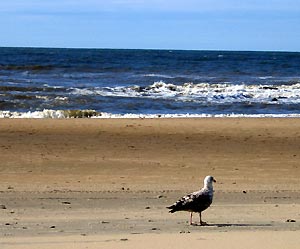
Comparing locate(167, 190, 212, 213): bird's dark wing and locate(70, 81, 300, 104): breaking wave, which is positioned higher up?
locate(70, 81, 300, 104): breaking wave

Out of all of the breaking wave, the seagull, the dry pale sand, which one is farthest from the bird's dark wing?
the breaking wave

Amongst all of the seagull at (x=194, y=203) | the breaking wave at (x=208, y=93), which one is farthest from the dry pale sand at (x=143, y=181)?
the breaking wave at (x=208, y=93)

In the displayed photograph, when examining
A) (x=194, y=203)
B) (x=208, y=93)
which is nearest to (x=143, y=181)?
(x=194, y=203)

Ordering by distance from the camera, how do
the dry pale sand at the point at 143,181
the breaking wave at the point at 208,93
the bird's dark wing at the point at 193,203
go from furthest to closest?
the breaking wave at the point at 208,93 < the bird's dark wing at the point at 193,203 < the dry pale sand at the point at 143,181

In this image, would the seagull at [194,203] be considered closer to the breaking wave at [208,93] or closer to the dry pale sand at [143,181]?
the dry pale sand at [143,181]

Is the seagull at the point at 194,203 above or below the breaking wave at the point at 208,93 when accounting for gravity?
below

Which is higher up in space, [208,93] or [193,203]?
[208,93]

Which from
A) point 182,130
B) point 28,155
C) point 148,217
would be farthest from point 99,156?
point 148,217

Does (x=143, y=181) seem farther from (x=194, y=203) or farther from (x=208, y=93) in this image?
(x=208, y=93)

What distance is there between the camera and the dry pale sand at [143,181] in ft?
26.9

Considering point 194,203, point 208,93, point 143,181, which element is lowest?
point 143,181

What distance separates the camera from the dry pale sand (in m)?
8.19

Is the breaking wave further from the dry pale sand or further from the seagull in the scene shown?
the seagull

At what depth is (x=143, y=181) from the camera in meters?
12.9
